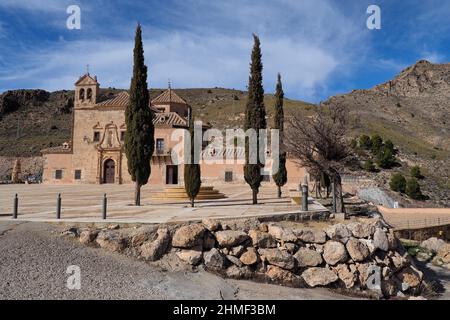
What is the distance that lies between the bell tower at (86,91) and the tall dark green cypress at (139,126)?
22739 millimetres

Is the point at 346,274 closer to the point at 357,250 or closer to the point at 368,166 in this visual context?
the point at 357,250

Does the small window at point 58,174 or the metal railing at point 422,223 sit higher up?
the small window at point 58,174

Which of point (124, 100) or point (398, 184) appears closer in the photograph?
point (398, 184)

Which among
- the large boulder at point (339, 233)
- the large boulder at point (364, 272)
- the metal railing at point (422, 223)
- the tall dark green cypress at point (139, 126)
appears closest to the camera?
the large boulder at point (364, 272)

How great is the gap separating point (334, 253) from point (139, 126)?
970cm

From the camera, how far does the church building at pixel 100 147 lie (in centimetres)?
3469

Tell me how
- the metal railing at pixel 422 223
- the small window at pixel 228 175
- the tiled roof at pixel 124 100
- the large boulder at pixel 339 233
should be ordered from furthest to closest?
the tiled roof at pixel 124 100
the small window at pixel 228 175
the metal railing at pixel 422 223
the large boulder at pixel 339 233

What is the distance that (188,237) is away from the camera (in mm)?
9641

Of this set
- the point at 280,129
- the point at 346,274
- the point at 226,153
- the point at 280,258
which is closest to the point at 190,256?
the point at 280,258

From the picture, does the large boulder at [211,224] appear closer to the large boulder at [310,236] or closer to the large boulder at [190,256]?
the large boulder at [190,256]

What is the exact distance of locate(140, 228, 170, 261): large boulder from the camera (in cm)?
921

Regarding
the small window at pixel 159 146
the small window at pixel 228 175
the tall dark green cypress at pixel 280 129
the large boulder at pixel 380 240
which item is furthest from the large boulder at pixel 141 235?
the small window at pixel 159 146

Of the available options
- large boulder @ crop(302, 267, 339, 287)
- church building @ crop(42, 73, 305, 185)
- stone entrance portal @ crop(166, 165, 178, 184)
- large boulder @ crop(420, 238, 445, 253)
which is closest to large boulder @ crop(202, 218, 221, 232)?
large boulder @ crop(302, 267, 339, 287)

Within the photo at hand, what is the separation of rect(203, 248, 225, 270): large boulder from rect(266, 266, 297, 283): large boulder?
1232 millimetres
